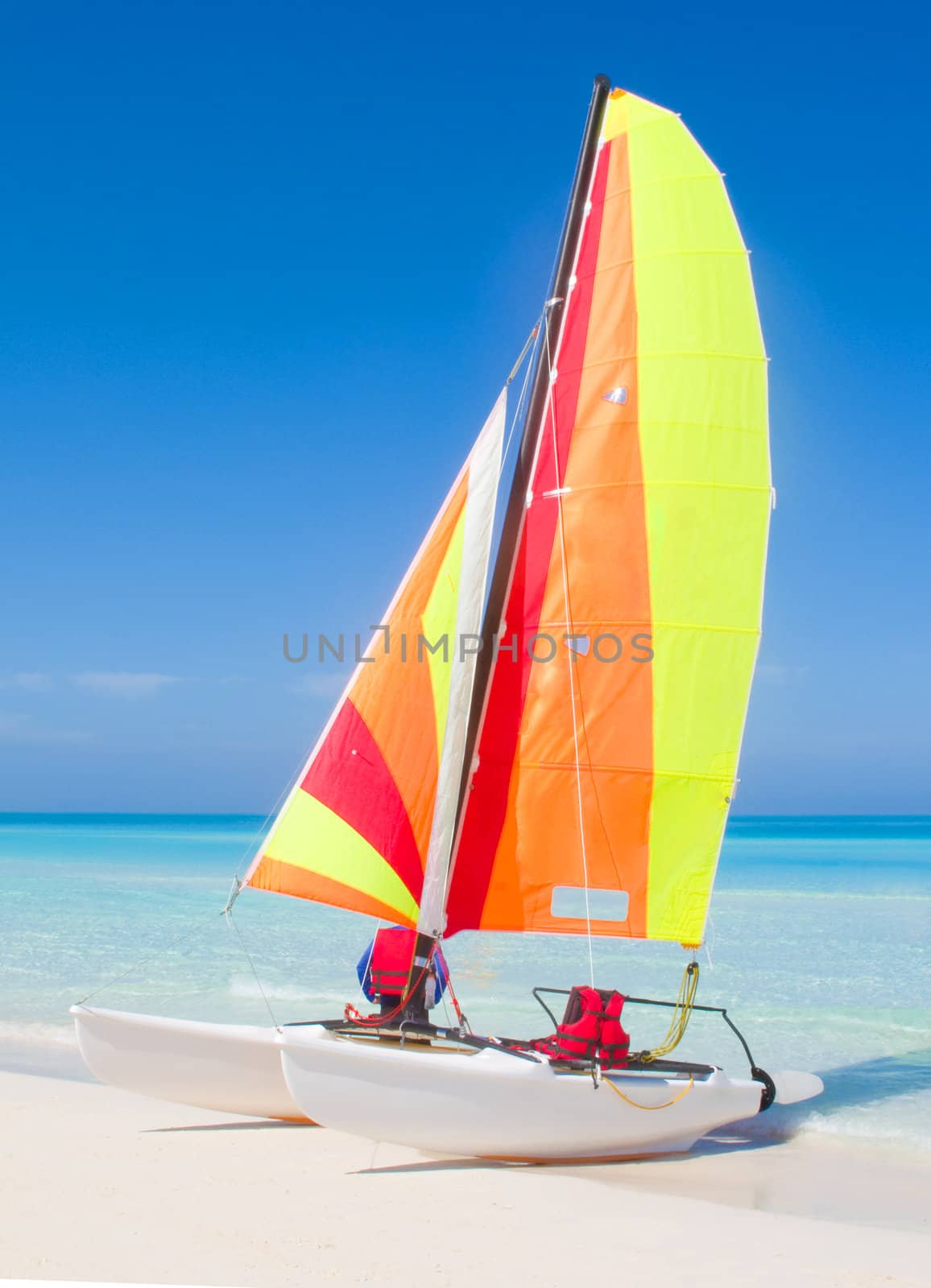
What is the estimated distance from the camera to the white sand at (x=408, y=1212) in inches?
174

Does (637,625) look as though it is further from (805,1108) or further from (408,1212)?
(805,1108)

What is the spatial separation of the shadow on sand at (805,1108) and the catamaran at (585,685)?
53 centimetres

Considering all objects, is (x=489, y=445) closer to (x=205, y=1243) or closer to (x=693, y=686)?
(x=693, y=686)

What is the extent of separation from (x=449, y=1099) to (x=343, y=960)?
27.0ft

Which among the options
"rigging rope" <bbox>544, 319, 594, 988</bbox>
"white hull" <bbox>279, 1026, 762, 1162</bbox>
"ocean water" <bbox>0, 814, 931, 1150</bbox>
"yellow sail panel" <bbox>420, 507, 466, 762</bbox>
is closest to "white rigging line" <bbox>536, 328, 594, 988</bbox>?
"rigging rope" <bbox>544, 319, 594, 988</bbox>

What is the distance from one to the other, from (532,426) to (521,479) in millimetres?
348

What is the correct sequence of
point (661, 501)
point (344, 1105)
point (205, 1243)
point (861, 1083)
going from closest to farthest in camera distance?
point (205, 1243) → point (344, 1105) → point (661, 501) → point (861, 1083)

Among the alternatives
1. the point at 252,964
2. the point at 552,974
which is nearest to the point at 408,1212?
the point at 552,974

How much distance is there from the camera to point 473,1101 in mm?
5770

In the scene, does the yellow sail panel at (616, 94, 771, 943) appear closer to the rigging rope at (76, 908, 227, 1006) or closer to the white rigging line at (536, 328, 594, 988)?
the white rigging line at (536, 328, 594, 988)

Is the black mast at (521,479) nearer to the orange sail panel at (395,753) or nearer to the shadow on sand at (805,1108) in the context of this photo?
the orange sail panel at (395,753)

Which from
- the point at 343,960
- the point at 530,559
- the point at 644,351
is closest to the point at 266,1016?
the point at 343,960

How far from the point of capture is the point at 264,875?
634cm

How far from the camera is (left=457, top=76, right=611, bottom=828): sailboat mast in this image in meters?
6.74
